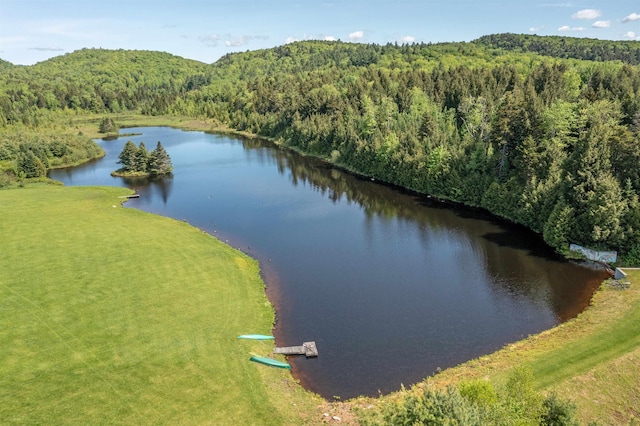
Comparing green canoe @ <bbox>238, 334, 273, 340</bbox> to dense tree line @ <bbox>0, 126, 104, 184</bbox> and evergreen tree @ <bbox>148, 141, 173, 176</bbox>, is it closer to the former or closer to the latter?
evergreen tree @ <bbox>148, 141, 173, 176</bbox>

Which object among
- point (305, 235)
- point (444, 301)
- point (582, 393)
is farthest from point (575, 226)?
point (305, 235)

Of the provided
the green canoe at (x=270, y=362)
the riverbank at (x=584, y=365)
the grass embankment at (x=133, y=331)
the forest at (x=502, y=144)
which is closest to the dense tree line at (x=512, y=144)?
the forest at (x=502, y=144)

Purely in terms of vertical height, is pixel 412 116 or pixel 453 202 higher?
pixel 412 116

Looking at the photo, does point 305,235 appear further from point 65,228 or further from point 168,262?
point 65,228

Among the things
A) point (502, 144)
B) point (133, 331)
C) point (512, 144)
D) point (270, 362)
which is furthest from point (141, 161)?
point (270, 362)

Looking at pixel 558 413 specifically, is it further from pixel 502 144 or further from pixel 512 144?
pixel 502 144

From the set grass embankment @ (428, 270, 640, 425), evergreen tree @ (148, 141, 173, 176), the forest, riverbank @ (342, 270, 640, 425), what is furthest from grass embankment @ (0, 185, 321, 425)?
evergreen tree @ (148, 141, 173, 176)

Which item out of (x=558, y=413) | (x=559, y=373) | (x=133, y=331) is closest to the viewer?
(x=558, y=413)
